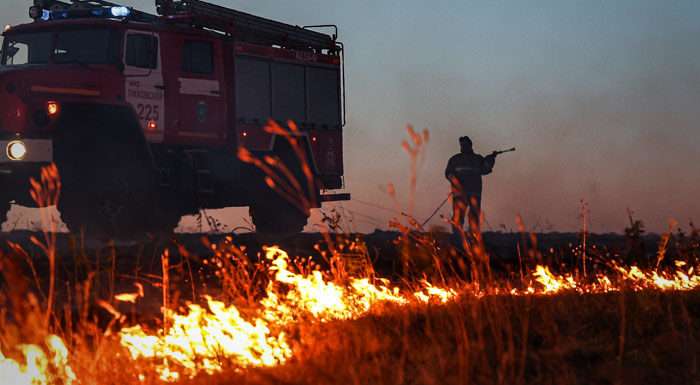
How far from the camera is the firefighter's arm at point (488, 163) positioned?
16906 millimetres

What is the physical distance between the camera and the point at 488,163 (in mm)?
17109

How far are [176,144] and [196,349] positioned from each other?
364 inches

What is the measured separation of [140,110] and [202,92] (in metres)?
1.38

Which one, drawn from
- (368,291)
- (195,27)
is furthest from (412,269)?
(195,27)

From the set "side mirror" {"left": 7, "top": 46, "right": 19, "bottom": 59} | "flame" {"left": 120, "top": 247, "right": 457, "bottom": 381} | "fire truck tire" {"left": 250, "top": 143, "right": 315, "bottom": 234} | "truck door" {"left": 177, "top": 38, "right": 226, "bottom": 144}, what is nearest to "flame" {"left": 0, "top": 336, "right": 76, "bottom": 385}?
"flame" {"left": 120, "top": 247, "right": 457, "bottom": 381}

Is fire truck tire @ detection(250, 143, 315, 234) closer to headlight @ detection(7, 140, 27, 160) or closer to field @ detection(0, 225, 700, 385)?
headlight @ detection(7, 140, 27, 160)

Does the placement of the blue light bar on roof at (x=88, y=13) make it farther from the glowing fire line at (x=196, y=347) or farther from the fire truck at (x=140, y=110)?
the glowing fire line at (x=196, y=347)

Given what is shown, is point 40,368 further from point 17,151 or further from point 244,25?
point 244,25

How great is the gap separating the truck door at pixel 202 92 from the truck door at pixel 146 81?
1.45 ft

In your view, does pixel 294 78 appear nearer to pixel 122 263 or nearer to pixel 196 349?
pixel 122 263

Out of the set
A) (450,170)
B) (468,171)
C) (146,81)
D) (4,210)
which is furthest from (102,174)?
(468,171)

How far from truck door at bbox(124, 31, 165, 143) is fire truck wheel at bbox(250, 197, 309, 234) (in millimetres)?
3599

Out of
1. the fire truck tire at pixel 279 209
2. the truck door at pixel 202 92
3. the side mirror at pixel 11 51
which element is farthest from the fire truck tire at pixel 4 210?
the fire truck tire at pixel 279 209

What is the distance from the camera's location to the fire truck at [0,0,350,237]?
1422 cm
